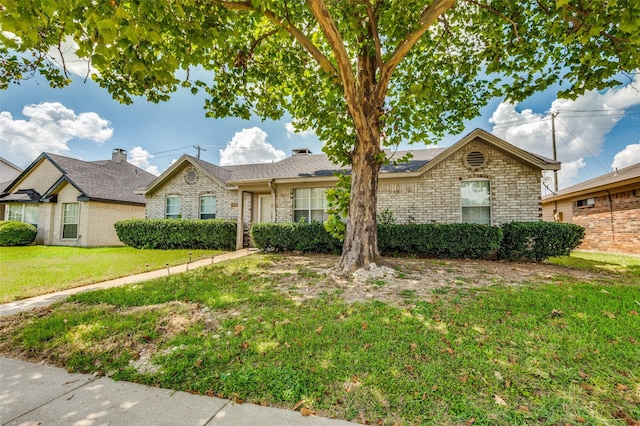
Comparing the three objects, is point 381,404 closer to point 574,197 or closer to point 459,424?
point 459,424

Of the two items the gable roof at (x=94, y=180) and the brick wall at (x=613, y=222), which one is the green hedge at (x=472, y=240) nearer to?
the brick wall at (x=613, y=222)

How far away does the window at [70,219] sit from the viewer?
15742 mm

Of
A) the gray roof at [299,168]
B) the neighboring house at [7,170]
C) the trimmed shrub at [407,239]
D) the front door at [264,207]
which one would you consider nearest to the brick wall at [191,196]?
the gray roof at [299,168]

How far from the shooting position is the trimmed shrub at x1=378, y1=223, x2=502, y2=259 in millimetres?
9086

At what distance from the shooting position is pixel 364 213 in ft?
23.1

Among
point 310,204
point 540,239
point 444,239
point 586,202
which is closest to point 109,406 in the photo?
point 444,239

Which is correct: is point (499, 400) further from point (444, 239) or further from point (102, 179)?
point (102, 179)

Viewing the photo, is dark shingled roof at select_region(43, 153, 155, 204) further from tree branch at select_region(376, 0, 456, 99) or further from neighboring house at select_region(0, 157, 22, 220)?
tree branch at select_region(376, 0, 456, 99)

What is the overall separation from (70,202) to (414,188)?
60.7ft

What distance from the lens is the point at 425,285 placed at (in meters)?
5.84

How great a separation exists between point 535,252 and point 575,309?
18.3 feet

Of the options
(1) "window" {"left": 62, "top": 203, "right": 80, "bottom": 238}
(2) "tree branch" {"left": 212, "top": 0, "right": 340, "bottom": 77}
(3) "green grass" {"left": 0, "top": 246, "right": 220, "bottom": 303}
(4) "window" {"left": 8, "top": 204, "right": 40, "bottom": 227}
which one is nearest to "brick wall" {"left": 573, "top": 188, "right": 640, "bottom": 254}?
(2) "tree branch" {"left": 212, "top": 0, "right": 340, "bottom": 77}

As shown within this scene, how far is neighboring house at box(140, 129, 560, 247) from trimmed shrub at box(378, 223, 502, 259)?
1582 millimetres

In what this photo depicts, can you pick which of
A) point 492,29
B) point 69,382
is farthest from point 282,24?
point 69,382
